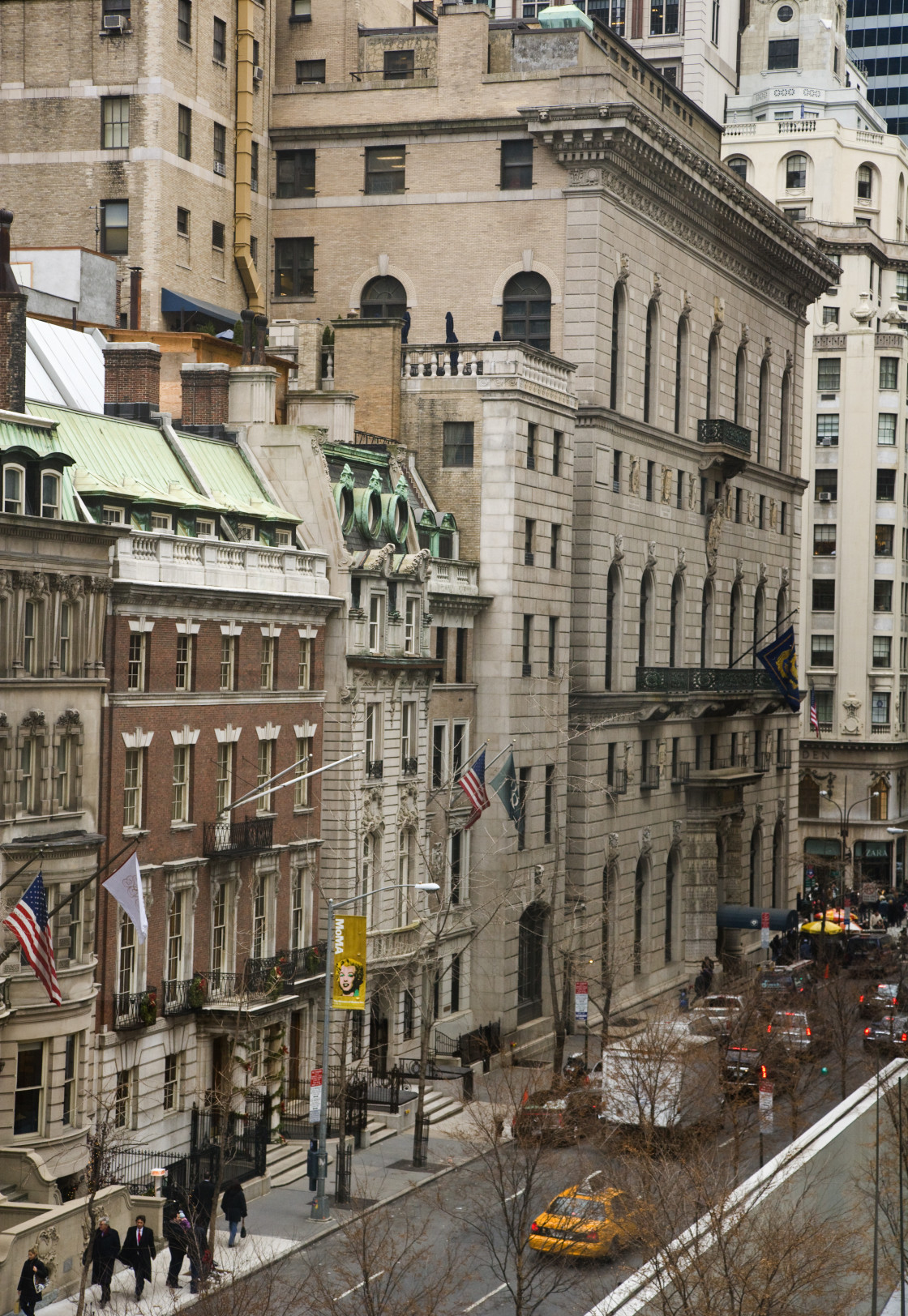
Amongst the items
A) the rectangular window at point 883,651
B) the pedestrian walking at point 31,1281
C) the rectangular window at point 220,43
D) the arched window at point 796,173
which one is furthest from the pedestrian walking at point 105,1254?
the arched window at point 796,173

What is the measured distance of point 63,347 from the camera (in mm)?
61500

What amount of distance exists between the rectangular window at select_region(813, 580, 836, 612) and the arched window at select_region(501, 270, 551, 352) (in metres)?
54.2

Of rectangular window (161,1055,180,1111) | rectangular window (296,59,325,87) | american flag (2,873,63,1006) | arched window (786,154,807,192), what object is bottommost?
rectangular window (161,1055,180,1111)

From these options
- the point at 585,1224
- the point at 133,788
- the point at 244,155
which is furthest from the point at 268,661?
the point at 244,155

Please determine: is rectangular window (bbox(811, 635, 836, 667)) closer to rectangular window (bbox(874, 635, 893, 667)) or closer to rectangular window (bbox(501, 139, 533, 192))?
A: rectangular window (bbox(874, 635, 893, 667))

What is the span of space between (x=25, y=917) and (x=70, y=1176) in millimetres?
9241

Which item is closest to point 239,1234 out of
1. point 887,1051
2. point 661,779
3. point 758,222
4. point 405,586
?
point 405,586

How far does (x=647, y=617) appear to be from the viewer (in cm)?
8931

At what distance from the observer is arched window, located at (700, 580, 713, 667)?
97.9m

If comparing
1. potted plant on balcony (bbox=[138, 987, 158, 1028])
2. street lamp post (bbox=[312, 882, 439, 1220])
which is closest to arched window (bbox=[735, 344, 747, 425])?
street lamp post (bbox=[312, 882, 439, 1220])

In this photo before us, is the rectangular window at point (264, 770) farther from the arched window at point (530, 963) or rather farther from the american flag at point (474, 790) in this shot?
the arched window at point (530, 963)

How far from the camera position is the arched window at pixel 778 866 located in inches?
4321

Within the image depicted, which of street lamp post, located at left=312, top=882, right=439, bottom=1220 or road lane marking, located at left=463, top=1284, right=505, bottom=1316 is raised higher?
street lamp post, located at left=312, top=882, right=439, bottom=1220

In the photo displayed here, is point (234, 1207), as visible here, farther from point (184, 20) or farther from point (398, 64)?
point (398, 64)
